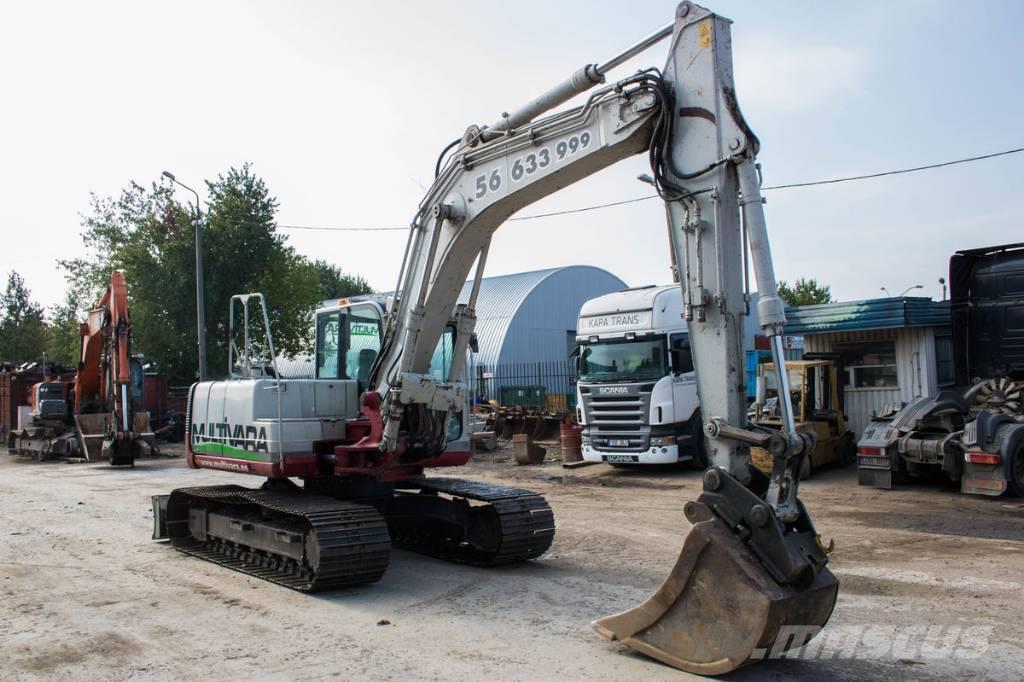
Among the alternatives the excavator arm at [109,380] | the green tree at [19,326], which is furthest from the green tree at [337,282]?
the excavator arm at [109,380]

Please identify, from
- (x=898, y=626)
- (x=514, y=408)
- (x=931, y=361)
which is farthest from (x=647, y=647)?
(x=514, y=408)

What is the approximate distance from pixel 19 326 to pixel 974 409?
5432 centimetres

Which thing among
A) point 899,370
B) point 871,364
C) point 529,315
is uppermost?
point 529,315

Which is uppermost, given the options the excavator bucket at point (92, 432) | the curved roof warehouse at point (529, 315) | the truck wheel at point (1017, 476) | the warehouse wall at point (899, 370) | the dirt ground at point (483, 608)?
the curved roof warehouse at point (529, 315)

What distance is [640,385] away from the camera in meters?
16.5

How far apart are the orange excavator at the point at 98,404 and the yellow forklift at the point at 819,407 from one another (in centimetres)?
1466

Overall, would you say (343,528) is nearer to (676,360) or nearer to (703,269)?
(703,269)

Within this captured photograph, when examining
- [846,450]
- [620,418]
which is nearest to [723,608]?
[620,418]

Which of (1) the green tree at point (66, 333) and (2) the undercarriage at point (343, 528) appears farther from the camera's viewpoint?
(1) the green tree at point (66, 333)

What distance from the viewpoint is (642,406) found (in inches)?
648

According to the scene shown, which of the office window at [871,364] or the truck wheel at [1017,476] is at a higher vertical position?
the office window at [871,364]

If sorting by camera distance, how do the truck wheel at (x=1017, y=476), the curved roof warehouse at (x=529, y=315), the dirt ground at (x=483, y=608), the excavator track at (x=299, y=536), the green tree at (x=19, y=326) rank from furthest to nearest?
the green tree at (x=19, y=326) → the curved roof warehouse at (x=529, y=315) → the truck wheel at (x=1017, y=476) → the excavator track at (x=299, y=536) → the dirt ground at (x=483, y=608)

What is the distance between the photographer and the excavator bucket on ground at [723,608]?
16.7 ft

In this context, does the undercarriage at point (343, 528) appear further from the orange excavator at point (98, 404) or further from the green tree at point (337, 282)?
the green tree at point (337, 282)
